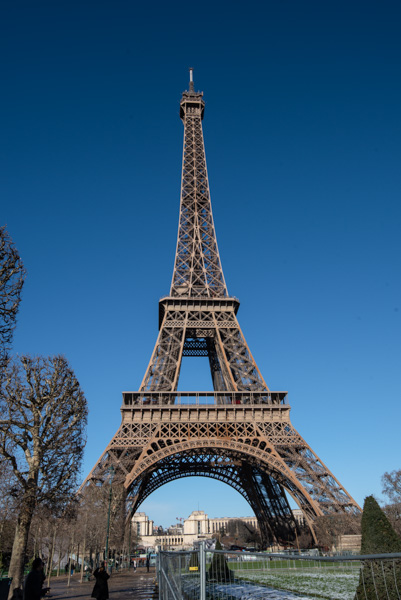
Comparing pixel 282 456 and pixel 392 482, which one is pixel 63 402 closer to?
pixel 282 456

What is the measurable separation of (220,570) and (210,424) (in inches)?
1351

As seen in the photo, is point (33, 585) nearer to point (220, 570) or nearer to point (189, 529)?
point (220, 570)

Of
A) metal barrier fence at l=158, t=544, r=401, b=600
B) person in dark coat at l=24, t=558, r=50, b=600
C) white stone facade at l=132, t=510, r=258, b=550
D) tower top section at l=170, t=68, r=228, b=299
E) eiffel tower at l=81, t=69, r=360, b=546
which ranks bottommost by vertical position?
white stone facade at l=132, t=510, r=258, b=550

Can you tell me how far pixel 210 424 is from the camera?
39.6m

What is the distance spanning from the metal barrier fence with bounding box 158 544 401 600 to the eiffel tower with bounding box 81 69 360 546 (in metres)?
30.4

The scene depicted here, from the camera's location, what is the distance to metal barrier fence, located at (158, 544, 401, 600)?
4590mm

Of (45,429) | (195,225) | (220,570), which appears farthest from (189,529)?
(220,570)

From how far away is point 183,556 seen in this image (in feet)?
28.9

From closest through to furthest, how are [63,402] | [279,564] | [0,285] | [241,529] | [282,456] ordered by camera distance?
1. [279,564]
2. [0,285]
3. [63,402]
4. [282,456]
5. [241,529]

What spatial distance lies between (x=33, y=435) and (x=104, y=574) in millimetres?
7506

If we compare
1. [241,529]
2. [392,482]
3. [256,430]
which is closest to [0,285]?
[256,430]

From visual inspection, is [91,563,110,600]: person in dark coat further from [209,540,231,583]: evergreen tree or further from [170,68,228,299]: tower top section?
[170,68,228,299]: tower top section

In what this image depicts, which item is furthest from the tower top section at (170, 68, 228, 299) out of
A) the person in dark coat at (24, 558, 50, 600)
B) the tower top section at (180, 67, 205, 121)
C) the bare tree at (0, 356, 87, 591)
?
the person in dark coat at (24, 558, 50, 600)

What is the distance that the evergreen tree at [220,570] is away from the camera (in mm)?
5812
